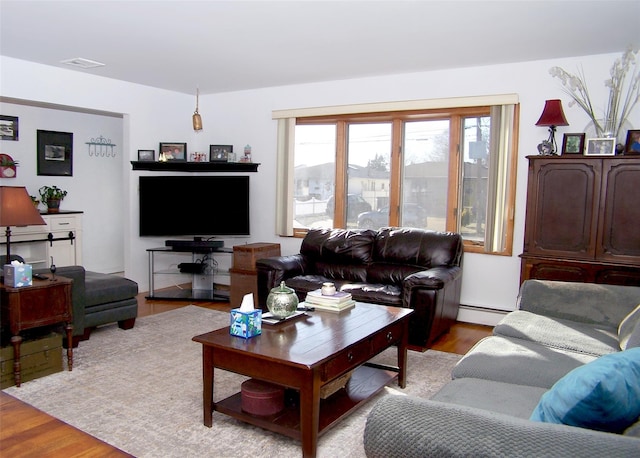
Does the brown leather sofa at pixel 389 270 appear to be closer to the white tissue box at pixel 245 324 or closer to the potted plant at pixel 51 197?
the white tissue box at pixel 245 324

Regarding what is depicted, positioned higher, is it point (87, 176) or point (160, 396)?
point (87, 176)

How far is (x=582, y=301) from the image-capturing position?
126 inches

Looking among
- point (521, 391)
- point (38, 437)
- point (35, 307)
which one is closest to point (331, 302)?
point (521, 391)

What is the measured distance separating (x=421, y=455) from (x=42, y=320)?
9.77ft

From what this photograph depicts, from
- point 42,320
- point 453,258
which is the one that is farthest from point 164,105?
point 453,258

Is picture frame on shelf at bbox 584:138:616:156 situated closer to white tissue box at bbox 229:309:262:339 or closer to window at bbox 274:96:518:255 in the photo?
window at bbox 274:96:518:255

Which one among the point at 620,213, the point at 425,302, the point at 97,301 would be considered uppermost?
the point at 620,213

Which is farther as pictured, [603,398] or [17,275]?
[17,275]

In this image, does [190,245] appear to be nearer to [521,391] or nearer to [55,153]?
[55,153]

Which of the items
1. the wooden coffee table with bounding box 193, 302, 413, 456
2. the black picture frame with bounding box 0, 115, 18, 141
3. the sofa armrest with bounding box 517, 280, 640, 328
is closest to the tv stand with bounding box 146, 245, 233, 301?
the black picture frame with bounding box 0, 115, 18, 141

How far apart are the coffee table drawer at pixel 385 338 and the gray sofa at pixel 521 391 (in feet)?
1.87

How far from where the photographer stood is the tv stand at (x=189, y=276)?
5754 millimetres

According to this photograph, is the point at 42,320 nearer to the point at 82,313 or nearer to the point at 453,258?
the point at 82,313

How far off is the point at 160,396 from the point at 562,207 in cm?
338
